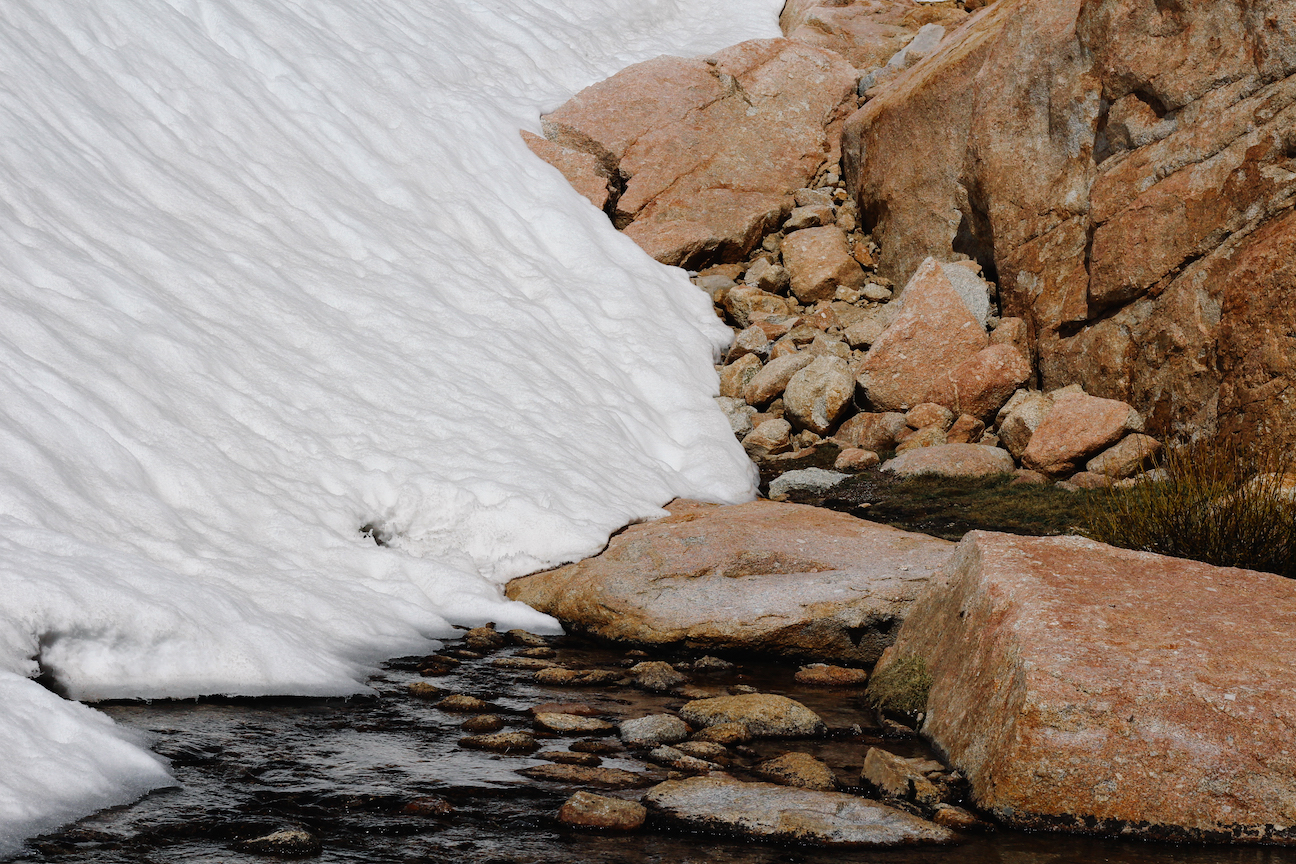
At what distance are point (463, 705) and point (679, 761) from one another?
4.78ft

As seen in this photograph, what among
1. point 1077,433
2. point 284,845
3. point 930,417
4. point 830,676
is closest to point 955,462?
point 930,417

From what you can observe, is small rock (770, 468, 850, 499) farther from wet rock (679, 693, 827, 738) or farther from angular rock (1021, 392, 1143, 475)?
wet rock (679, 693, 827, 738)

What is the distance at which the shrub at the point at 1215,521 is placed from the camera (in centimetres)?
689

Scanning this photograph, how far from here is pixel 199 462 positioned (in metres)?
7.93

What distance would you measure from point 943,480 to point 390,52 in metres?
11.4

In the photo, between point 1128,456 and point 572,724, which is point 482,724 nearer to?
point 572,724

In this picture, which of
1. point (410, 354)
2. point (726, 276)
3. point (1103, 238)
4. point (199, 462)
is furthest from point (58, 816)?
point (726, 276)

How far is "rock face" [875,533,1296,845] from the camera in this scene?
14.4ft

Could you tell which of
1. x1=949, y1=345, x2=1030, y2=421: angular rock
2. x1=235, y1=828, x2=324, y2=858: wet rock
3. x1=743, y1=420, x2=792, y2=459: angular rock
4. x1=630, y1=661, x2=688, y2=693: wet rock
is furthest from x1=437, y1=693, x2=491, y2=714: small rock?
x1=949, y1=345, x2=1030, y2=421: angular rock

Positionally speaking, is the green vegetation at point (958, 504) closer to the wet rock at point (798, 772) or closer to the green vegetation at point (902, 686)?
the green vegetation at point (902, 686)

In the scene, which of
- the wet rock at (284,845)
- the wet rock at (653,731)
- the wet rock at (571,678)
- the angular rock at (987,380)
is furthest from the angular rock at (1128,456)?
the wet rock at (284,845)

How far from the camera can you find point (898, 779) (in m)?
4.77

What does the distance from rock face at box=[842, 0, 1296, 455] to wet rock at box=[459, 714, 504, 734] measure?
27.0 ft

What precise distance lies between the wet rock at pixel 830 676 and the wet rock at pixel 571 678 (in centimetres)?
128
